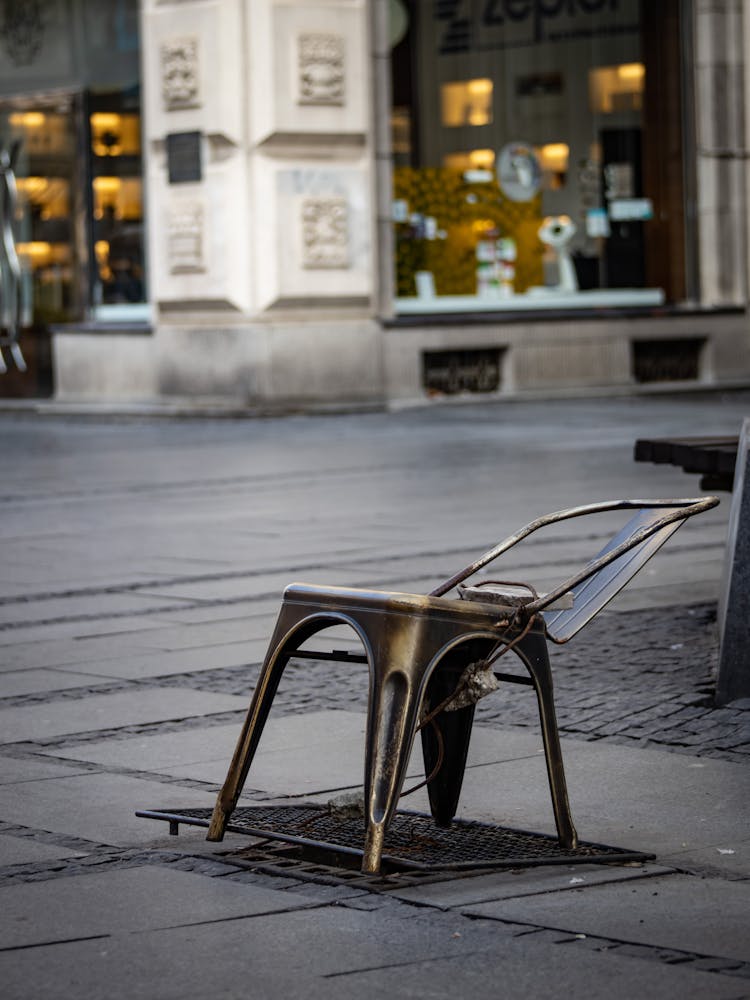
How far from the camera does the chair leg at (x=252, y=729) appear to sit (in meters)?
4.48

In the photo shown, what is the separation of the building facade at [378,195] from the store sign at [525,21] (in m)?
0.03

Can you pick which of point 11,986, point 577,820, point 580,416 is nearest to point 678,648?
point 577,820

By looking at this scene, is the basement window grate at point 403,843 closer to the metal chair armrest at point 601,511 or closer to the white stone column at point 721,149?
the metal chair armrest at point 601,511

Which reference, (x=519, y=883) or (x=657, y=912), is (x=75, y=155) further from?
(x=657, y=912)

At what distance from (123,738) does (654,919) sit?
2197 millimetres

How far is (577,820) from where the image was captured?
186 inches

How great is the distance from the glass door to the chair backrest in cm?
1883

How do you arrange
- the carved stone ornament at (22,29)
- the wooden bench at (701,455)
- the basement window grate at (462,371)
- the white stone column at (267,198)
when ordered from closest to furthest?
1. the wooden bench at (701,455)
2. the white stone column at (267,198)
3. the basement window grate at (462,371)
4. the carved stone ornament at (22,29)

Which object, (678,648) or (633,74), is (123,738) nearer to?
(678,648)

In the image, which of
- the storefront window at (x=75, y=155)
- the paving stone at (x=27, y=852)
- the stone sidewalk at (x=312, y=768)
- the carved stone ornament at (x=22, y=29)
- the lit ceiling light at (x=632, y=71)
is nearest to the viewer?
the stone sidewalk at (x=312, y=768)

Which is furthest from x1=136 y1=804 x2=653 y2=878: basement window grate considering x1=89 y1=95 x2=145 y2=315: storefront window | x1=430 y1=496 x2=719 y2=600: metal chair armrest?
x1=89 y1=95 x2=145 y2=315: storefront window

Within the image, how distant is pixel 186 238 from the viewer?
66.8ft

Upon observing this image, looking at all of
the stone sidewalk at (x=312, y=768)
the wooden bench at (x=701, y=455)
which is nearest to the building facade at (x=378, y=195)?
the stone sidewalk at (x=312, y=768)

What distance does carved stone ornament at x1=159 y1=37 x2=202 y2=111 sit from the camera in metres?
20.1
